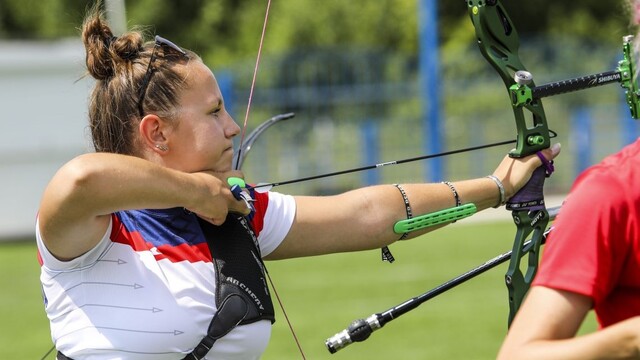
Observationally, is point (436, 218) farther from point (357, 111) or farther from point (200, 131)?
point (357, 111)

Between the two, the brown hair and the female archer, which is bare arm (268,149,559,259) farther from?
the brown hair

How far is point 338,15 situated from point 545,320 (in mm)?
27572

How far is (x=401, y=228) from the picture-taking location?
3203 mm

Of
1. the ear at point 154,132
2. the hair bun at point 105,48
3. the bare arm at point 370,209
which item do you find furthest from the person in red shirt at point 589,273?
the hair bun at point 105,48

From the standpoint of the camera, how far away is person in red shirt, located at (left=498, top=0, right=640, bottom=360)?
1.98 meters

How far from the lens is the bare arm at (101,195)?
104 inches

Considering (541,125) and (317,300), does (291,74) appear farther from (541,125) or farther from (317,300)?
(541,125)

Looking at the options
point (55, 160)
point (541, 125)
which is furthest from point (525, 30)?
point (541, 125)

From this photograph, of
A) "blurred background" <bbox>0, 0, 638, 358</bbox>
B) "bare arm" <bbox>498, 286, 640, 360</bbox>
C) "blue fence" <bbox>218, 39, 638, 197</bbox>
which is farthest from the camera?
"blue fence" <bbox>218, 39, 638, 197</bbox>

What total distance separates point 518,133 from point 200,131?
85 centimetres

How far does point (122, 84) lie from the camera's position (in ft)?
9.76

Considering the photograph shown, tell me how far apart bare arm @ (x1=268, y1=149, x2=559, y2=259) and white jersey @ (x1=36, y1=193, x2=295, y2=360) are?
0.33 m

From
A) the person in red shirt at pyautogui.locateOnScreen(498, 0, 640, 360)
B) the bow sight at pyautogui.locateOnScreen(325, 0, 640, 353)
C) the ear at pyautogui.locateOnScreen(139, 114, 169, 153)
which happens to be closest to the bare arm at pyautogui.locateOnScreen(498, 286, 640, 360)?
the person in red shirt at pyautogui.locateOnScreen(498, 0, 640, 360)

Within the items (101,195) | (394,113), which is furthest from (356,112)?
(101,195)
